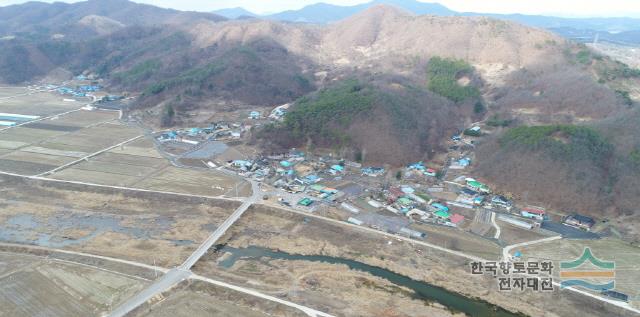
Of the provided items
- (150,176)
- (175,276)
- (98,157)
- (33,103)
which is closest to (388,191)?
(175,276)

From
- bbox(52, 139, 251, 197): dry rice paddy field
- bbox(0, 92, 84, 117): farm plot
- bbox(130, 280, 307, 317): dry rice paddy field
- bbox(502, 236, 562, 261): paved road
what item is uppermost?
bbox(0, 92, 84, 117): farm plot

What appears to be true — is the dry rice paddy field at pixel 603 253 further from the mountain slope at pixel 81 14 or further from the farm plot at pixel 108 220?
the mountain slope at pixel 81 14

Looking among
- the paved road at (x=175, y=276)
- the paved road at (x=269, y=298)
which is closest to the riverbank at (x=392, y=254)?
the paved road at (x=175, y=276)

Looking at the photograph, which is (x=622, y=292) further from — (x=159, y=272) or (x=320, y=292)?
(x=159, y=272)

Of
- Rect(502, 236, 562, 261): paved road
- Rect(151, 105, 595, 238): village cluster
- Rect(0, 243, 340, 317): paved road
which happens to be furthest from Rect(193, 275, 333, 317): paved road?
Rect(502, 236, 562, 261): paved road

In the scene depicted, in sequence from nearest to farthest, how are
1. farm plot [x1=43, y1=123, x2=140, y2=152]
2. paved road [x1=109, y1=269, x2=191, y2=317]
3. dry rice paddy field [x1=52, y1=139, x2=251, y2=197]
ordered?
paved road [x1=109, y1=269, x2=191, y2=317]
dry rice paddy field [x1=52, y1=139, x2=251, y2=197]
farm plot [x1=43, y1=123, x2=140, y2=152]

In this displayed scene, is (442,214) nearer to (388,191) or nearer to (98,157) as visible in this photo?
(388,191)

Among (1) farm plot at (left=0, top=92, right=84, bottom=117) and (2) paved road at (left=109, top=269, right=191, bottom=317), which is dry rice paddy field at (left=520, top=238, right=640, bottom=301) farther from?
(1) farm plot at (left=0, top=92, right=84, bottom=117)
